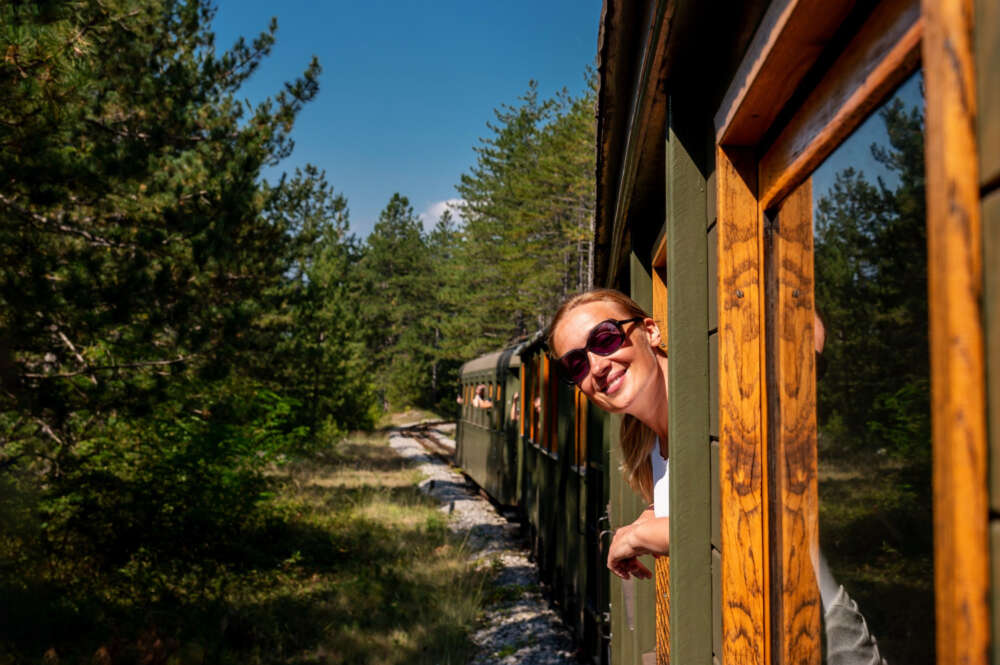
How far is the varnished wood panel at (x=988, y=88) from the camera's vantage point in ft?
1.51

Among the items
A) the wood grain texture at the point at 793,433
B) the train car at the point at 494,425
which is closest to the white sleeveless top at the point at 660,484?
the wood grain texture at the point at 793,433

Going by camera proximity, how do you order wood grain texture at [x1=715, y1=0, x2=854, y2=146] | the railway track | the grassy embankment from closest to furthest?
wood grain texture at [x1=715, y1=0, x2=854, y2=146] → the grassy embankment → the railway track

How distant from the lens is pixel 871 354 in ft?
2.79

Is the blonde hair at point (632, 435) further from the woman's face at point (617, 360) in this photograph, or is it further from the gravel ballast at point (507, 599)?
the gravel ballast at point (507, 599)

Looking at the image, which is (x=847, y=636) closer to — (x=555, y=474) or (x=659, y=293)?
(x=659, y=293)

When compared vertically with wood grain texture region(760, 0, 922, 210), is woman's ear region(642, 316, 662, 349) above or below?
below

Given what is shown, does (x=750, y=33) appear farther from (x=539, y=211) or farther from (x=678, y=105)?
(x=539, y=211)

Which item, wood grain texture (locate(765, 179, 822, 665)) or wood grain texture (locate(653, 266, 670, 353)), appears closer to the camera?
wood grain texture (locate(765, 179, 822, 665))

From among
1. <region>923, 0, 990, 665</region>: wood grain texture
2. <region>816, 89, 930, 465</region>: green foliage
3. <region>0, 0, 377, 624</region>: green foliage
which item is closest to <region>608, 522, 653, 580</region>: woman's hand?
<region>816, 89, 930, 465</region>: green foliage

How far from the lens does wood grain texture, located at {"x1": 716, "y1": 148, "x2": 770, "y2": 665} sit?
1.31 meters

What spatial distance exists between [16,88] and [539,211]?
28.7 m

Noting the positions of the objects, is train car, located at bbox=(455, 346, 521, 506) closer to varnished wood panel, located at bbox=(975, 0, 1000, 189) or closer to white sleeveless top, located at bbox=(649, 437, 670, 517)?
white sleeveless top, located at bbox=(649, 437, 670, 517)

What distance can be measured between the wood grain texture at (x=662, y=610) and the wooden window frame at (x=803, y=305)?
4.53 feet

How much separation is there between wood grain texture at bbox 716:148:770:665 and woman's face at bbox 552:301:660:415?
0.63m
